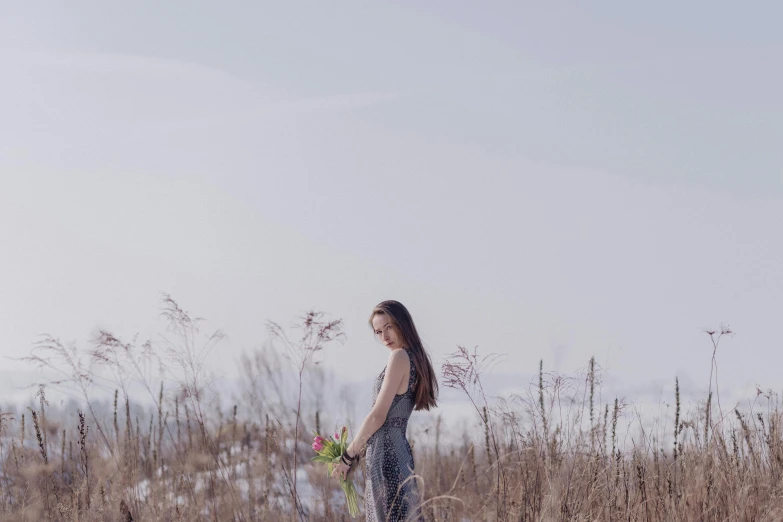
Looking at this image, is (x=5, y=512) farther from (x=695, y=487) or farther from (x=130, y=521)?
(x=695, y=487)

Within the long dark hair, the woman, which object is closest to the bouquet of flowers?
the woman

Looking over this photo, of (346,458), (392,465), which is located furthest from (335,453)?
(392,465)

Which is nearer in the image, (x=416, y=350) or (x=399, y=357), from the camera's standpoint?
(x=399, y=357)

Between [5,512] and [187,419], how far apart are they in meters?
1.35

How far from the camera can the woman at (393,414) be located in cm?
404

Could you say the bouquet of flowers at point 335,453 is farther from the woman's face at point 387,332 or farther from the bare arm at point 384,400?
the woman's face at point 387,332

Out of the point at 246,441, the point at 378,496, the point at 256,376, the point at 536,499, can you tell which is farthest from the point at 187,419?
the point at 536,499

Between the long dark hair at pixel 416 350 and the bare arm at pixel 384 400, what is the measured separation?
92mm

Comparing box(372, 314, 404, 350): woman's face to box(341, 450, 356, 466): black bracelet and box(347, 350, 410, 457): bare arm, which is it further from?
box(341, 450, 356, 466): black bracelet

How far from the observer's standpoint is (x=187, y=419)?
623 cm

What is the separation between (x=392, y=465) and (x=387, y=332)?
2.14 ft

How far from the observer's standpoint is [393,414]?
4129 millimetres

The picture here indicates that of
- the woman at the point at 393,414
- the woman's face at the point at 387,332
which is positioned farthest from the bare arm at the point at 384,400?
the woman's face at the point at 387,332

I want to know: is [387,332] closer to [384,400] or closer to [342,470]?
[384,400]
